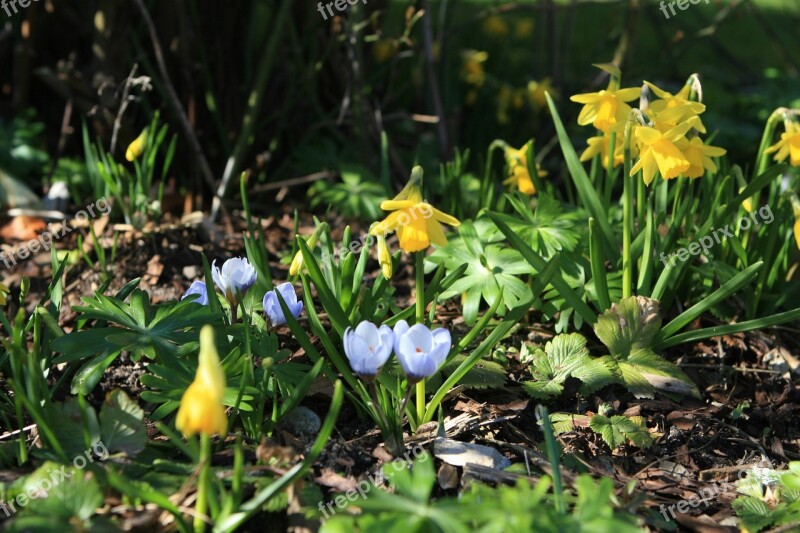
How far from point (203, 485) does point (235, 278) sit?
588 millimetres

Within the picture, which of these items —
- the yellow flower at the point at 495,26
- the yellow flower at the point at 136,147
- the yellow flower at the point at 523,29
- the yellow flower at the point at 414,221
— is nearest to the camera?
the yellow flower at the point at 414,221

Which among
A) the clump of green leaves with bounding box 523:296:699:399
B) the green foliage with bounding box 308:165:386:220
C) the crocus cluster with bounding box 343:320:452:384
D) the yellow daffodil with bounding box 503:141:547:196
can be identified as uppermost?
the crocus cluster with bounding box 343:320:452:384

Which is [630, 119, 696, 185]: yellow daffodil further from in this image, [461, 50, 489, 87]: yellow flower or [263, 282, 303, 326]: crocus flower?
[461, 50, 489, 87]: yellow flower

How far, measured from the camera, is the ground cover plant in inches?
63.2

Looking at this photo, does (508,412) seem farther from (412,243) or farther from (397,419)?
(412,243)

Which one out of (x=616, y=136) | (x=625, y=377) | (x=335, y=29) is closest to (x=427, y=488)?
(x=625, y=377)

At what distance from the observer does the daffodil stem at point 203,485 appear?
1.42 m

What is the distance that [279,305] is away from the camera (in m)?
1.93

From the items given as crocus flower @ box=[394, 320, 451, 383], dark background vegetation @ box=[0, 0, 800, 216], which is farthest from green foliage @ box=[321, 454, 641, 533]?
dark background vegetation @ box=[0, 0, 800, 216]

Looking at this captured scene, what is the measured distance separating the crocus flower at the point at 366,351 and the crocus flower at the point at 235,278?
1.21 ft

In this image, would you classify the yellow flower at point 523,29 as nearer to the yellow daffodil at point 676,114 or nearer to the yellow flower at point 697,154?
the yellow daffodil at point 676,114

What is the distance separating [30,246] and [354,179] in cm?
114

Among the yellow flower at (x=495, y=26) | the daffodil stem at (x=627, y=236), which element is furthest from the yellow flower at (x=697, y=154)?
the yellow flower at (x=495, y=26)

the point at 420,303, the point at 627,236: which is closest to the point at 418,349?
the point at 420,303
